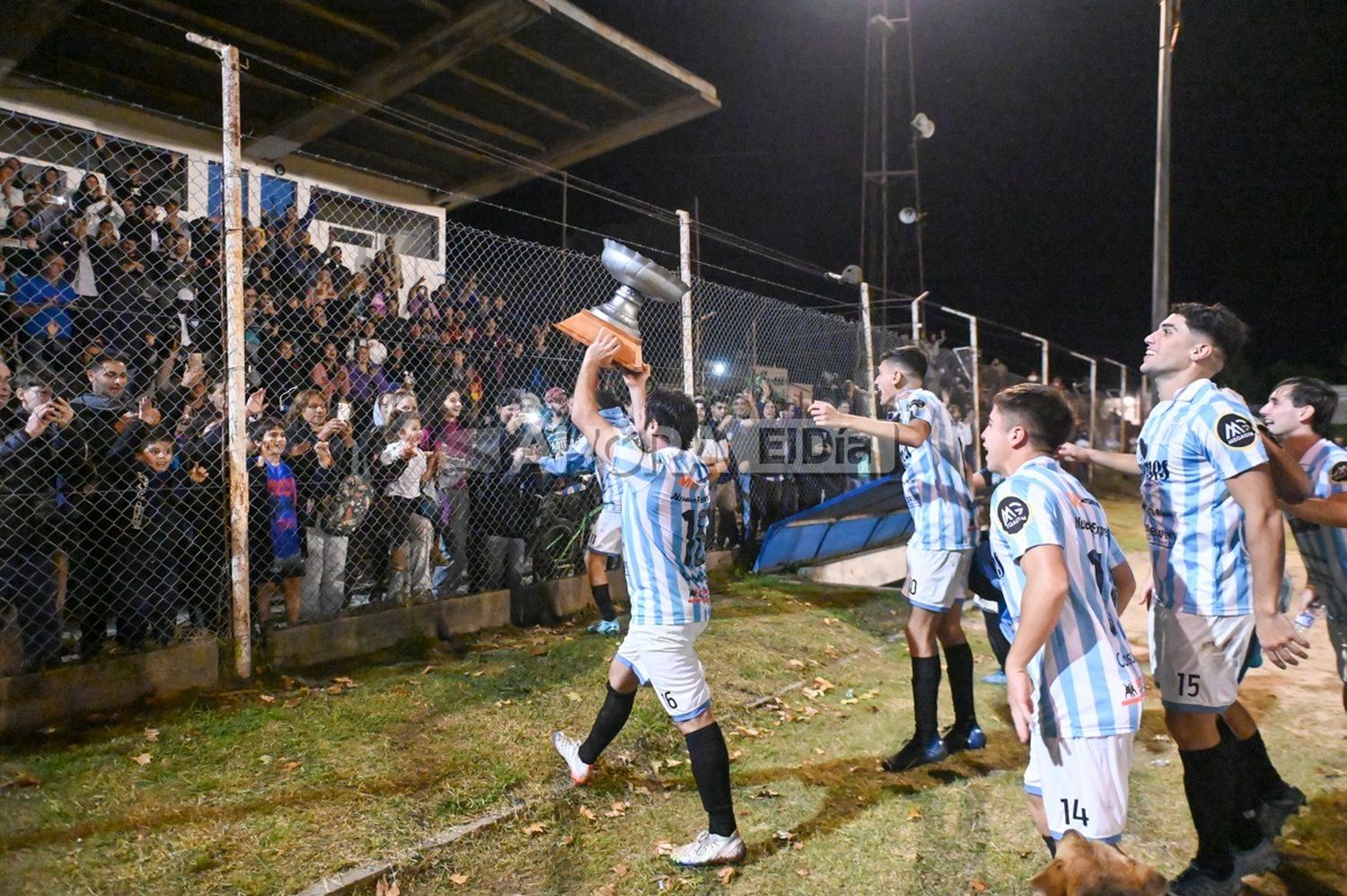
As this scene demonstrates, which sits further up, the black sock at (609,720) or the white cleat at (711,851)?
the black sock at (609,720)

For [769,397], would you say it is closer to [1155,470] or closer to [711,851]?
[1155,470]

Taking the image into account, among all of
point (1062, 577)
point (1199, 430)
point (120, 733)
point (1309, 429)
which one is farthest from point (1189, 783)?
point (120, 733)

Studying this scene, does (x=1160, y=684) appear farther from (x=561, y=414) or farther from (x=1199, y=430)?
(x=561, y=414)

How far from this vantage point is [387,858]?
3.24 m

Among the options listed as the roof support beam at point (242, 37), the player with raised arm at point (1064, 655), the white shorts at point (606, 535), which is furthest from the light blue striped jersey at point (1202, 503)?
the roof support beam at point (242, 37)

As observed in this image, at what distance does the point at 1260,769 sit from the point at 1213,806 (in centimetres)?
83

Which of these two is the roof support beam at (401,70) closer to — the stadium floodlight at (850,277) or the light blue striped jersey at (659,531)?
the stadium floodlight at (850,277)

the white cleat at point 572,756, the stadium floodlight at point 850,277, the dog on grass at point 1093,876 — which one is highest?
the stadium floodlight at point 850,277

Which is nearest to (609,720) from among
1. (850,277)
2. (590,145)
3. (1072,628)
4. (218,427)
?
(1072,628)

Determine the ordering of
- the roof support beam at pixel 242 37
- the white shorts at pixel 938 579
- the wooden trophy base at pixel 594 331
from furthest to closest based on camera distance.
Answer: the roof support beam at pixel 242 37 → the white shorts at pixel 938 579 → the wooden trophy base at pixel 594 331

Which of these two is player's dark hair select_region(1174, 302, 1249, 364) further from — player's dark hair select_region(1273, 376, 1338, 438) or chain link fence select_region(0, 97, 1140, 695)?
chain link fence select_region(0, 97, 1140, 695)

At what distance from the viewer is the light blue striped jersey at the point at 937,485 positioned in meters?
4.51

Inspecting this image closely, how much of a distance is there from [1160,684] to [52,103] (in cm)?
1159

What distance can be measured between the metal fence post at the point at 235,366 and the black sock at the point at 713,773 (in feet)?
9.98
